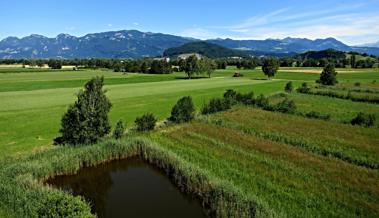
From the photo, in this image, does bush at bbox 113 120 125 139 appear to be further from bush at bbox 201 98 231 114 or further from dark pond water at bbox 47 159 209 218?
bush at bbox 201 98 231 114

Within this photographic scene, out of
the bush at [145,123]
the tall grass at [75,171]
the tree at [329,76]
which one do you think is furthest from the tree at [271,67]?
the tall grass at [75,171]

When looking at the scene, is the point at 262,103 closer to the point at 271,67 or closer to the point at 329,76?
the point at 329,76

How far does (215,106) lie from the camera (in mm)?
45844

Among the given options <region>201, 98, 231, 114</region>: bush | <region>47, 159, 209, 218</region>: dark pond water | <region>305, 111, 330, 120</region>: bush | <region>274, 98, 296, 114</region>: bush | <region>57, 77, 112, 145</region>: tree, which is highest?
<region>57, 77, 112, 145</region>: tree

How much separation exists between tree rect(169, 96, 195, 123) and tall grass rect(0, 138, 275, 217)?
32.9ft

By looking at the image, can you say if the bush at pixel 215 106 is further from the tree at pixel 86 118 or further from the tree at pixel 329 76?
the tree at pixel 329 76

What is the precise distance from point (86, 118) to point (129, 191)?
961 centimetres

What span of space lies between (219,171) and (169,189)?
360 cm

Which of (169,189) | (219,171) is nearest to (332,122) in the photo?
(219,171)

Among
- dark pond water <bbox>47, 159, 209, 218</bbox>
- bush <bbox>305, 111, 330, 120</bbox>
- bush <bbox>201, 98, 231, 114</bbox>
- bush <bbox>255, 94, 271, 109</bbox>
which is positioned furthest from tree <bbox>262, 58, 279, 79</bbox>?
dark pond water <bbox>47, 159, 209, 218</bbox>

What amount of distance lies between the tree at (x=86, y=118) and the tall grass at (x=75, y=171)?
5.27 ft

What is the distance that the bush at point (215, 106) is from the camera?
1773 inches

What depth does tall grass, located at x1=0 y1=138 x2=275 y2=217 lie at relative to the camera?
50.7 ft

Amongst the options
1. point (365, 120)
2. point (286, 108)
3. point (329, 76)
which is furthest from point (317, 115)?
point (329, 76)
